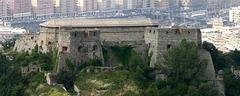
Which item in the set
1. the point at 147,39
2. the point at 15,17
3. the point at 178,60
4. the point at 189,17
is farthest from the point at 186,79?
the point at 189,17

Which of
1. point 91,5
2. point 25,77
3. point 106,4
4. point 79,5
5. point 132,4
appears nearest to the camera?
point 25,77

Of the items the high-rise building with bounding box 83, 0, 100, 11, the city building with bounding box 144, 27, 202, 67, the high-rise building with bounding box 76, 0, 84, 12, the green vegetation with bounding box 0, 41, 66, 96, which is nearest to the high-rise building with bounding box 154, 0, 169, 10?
the high-rise building with bounding box 83, 0, 100, 11

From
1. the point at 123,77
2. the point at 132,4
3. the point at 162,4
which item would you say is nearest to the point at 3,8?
the point at 132,4

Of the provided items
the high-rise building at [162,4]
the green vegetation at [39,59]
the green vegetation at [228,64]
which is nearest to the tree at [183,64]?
the green vegetation at [228,64]

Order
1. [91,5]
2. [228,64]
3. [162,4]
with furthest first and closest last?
[162,4] → [91,5] → [228,64]

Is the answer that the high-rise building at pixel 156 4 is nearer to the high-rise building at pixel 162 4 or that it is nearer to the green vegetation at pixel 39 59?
the high-rise building at pixel 162 4

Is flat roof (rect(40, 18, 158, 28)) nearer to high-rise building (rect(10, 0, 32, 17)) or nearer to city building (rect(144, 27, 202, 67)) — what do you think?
city building (rect(144, 27, 202, 67))

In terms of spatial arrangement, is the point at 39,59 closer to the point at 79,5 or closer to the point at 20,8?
the point at 20,8
